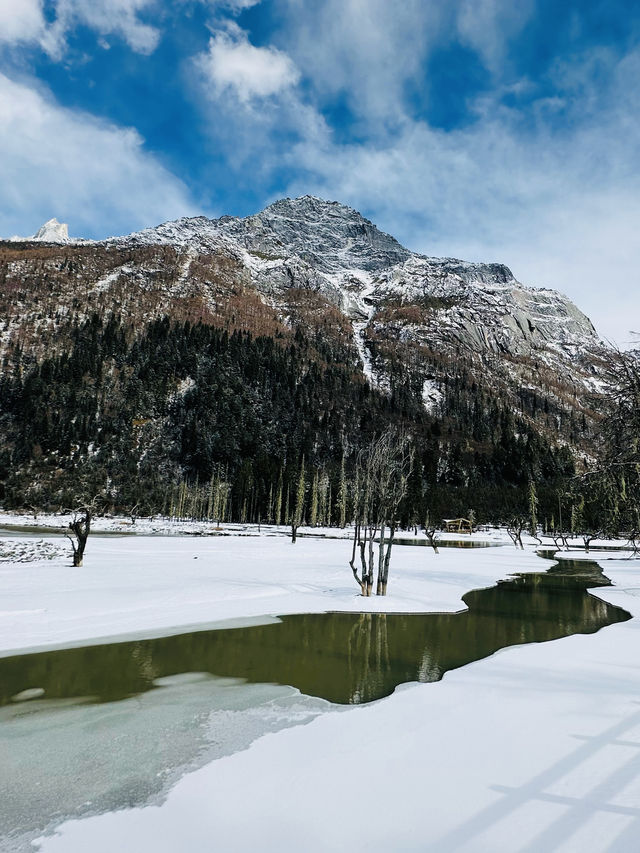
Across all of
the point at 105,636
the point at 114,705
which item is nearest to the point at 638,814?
the point at 114,705

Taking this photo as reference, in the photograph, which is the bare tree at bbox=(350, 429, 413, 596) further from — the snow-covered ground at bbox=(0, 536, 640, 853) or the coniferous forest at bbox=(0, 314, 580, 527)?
the coniferous forest at bbox=(0, 314, 580, 527)

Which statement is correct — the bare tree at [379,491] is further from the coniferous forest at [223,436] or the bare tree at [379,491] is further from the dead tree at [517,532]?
the coniferous forest at [223,436]

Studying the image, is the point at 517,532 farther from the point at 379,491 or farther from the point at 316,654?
the point at 316,654

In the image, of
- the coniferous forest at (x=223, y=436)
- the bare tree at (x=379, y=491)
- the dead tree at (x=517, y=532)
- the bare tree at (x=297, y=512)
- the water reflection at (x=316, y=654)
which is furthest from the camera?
the coniferous forest at (x=223, y=436)

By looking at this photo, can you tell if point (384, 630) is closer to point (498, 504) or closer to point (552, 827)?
point (552, 827)

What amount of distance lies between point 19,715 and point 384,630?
973 cm

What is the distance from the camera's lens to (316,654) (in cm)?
1074

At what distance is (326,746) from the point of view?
19.1 ft

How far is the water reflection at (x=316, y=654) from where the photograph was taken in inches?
335

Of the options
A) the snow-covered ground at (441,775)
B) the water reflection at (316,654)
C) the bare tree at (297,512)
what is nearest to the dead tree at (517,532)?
the bare tree at (297,512)

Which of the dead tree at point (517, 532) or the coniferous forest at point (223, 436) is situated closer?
the dead tree at point (517, 532)

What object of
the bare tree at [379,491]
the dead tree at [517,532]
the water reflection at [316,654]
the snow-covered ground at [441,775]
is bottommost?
the dead tree at [517,532]

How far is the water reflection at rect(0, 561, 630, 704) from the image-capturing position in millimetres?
8516

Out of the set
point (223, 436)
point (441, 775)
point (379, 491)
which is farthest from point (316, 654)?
point (223, 436)
